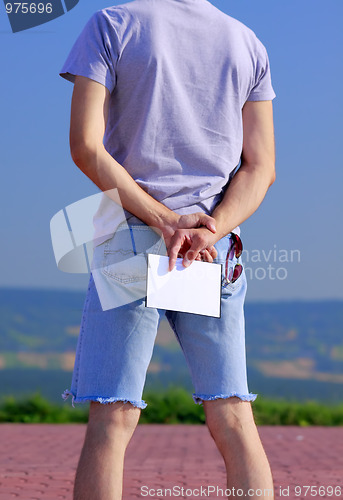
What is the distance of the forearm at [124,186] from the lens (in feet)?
5.97

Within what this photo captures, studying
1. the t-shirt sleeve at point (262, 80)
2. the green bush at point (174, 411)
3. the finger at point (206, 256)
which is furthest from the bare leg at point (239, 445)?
the green bush at point (174, 411)

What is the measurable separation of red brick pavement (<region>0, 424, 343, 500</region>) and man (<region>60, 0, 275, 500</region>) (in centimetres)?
224

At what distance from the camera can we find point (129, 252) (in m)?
1.80

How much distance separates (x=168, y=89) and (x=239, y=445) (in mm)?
926

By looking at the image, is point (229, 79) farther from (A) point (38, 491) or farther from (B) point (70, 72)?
(A) point (38, 491)

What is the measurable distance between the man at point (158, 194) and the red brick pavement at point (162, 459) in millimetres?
2236

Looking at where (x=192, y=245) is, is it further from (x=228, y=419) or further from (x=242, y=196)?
(x=228, y=419)

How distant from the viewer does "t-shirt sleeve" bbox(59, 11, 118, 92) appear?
72.5 inches

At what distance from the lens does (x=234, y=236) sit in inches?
78.3

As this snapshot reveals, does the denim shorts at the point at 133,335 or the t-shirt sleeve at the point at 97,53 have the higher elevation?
the t-shirt sleeve at the point at 97,53

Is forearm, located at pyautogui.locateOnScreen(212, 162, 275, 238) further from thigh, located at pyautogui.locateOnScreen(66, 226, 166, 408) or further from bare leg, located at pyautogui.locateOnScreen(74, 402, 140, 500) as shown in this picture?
bare leg, located at pyautogui.locateOnScreen(74, 402, 140, 500)

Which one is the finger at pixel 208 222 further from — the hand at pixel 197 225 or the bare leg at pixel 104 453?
the bare leg at pixel 104 453

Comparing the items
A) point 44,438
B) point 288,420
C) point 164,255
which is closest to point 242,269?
point 164,255

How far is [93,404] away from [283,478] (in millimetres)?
3271
